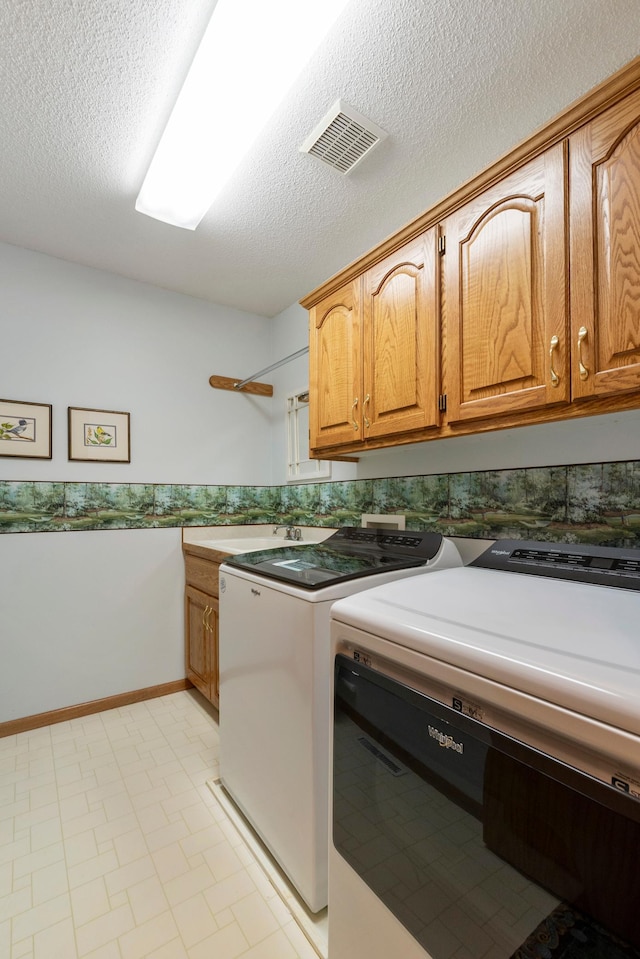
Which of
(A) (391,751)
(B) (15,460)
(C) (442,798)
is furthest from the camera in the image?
(B) (15,460)

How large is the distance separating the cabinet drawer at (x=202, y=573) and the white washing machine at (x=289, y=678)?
19.9 inches

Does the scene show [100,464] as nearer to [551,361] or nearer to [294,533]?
[294,533]

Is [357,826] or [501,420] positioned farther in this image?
[501,420]

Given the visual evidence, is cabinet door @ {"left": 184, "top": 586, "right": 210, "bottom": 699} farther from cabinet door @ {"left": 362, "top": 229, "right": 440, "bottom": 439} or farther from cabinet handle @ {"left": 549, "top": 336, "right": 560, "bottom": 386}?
cabinet handle @ {"left": 549, "top": 336, "right": 560, "bottom": 386}

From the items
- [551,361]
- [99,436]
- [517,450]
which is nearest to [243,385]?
[99,436]

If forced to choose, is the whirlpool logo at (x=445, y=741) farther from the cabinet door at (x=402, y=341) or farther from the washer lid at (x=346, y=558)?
the cabinet door at (x=402, y=341)

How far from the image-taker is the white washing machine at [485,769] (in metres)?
0.55

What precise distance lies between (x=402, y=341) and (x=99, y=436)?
1.89 meters

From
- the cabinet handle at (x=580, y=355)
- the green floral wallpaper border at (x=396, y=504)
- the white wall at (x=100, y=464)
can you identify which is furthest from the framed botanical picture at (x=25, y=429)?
the cabinet handle at (x=580, y=355)

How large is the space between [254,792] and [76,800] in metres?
0.84

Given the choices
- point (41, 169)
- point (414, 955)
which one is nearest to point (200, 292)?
point (41, 169)

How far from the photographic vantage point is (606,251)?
102 centimetres

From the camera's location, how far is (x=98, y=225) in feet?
6.89

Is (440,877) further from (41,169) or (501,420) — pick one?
(41,169)
